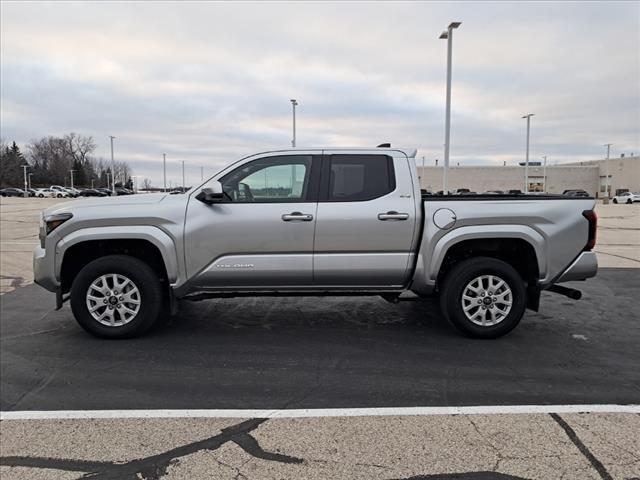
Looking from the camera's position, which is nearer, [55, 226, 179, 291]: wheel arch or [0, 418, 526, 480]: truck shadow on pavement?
[0, 418, 526, 480]: truck shadow on pavement

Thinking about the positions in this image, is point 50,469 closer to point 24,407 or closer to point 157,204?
point 24,407

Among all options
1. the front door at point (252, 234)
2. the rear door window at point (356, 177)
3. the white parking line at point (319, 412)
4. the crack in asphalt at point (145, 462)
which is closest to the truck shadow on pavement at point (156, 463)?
the crack in asphalt at point (145, 462)

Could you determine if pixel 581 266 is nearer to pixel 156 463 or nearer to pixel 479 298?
pixel 479 298

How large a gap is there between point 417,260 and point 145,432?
3.07 meters

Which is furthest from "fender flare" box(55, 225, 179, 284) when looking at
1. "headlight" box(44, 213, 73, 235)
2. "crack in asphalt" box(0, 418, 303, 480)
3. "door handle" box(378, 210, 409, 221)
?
"crack in asphalt" box(0, 418, 303, 480)

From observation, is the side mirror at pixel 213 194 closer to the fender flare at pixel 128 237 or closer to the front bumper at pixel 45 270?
the fender flare at pixel 128 237

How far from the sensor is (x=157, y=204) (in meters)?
5.25

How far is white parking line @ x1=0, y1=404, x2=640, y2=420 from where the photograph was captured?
141 inches

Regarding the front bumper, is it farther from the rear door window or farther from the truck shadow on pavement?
the rear door window

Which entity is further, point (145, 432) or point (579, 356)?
point (579, 356)

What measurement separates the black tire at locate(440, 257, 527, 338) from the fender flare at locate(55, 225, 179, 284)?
2850mm

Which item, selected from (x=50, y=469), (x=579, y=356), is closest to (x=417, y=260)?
(x=579, y=356)

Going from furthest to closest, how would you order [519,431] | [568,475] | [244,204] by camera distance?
1. [244,204]
2. [519,431]
3. [568,475]

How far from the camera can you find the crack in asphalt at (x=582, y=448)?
2.85 meters
